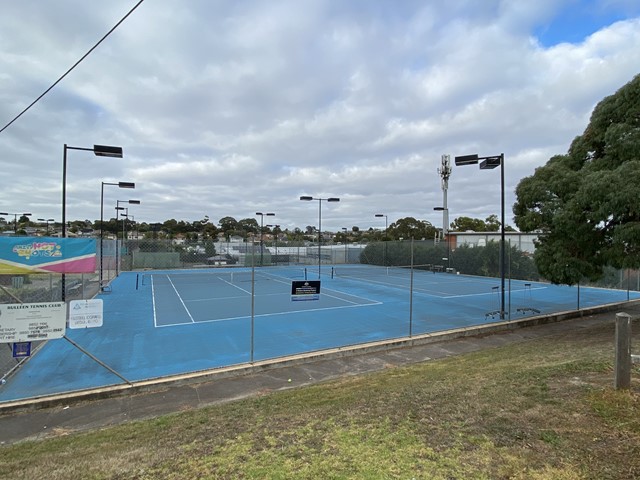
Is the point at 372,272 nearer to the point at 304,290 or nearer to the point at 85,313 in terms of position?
the point at 304,290

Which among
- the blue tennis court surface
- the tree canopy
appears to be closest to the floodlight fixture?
the tree canopy

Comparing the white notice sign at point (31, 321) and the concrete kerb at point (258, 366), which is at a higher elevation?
the white notice sign at point (31, 321)

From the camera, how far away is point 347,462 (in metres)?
3.70

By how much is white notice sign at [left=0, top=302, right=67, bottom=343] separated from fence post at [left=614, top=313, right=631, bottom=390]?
880 cm

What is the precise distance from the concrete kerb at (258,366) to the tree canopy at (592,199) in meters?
2.50

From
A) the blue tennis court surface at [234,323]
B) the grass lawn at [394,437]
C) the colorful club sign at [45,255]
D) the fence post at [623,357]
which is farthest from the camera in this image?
the blue tennis court surface at [234,323]

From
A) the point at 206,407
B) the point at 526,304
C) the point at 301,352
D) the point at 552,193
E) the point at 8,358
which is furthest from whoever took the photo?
the point at 526,304

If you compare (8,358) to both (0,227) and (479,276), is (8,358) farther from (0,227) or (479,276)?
(0,227)

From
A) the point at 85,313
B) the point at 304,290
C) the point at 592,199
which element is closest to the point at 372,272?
the point at 592,199

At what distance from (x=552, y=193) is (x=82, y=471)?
1448 centimetres

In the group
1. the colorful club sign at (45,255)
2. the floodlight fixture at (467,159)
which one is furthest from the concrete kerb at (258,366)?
the floodlight fixture at (467,159)

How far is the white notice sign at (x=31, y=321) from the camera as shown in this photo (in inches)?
269

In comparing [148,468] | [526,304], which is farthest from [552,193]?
[148,468]

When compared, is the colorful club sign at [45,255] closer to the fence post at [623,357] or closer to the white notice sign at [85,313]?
the white notice sign at [85,313]
